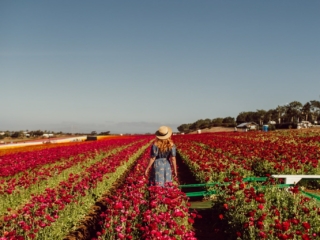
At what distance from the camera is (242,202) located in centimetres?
612

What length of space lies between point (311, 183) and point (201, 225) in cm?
595

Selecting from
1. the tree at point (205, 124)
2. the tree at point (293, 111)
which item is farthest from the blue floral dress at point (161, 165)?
the tree at point (293, 111)

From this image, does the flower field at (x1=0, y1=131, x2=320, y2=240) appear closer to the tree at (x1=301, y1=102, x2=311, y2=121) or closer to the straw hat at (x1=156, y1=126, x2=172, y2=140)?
the straw hat at (x1=156, y1=126, x2=172, y2=140)

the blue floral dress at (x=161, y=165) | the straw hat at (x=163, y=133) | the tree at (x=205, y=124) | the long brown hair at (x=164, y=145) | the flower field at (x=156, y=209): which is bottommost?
the flower field at (x=156, y=209)

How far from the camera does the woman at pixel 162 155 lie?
7602mm

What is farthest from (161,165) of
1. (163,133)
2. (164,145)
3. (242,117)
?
(242,117)

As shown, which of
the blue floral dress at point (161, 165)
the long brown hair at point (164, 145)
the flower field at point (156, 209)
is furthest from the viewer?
the blue floral dress at point (161, 165)

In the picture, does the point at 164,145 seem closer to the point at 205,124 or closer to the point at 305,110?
Result: the point at 205,124

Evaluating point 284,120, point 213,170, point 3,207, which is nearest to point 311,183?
point 213,170

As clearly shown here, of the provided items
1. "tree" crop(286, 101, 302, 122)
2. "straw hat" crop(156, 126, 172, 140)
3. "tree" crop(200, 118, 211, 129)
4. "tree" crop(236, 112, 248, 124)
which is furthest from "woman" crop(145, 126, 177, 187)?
"tree" crop(236, 112, 248, 124)

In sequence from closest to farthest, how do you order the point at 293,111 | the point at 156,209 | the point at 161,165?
the point at 156,209
the point at 161,165
the point at 293,111

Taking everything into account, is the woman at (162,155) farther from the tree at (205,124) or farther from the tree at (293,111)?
the tree at (293,111)

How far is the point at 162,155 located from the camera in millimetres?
7785

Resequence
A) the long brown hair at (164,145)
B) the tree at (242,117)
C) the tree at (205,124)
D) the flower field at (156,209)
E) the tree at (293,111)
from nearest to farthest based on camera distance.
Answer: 1. the flower field at (156,209)
2. the long brown hair at (164,145)
3. the tree at (205,124)
4. the tree at (293,111)
5. the tree at (242,117)
